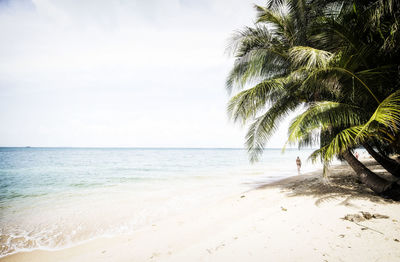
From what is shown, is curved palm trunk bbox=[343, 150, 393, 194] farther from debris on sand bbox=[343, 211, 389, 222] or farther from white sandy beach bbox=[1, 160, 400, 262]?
debris on sand bbox=[343, 211, 389, 222]

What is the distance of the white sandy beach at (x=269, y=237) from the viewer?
243 centimetres

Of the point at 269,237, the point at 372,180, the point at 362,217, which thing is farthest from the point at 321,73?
the point at 372,180

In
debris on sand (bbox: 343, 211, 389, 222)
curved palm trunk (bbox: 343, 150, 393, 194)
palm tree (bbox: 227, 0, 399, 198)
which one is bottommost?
debris on sand (bbox: 343, 211, 389, 222)

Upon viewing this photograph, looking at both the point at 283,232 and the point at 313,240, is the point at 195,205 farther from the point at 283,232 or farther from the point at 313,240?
the point at 313,240

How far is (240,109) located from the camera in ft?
18.4

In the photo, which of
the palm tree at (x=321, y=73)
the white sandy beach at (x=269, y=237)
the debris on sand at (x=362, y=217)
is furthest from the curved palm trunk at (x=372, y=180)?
the debris on sand at (x=362, y=217)

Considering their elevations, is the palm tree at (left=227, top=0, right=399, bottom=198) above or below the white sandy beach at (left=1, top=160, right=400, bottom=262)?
above

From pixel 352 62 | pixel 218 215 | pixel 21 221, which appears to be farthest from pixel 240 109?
pixel 21 221

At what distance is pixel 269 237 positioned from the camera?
296cm

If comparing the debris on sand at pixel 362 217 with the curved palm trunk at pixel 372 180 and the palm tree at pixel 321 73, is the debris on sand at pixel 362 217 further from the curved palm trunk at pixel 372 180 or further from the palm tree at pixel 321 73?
the curved palm trunk at pixel 372 180

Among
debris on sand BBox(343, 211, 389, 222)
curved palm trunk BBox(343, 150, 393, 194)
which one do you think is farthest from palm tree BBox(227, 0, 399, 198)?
debris on sand BBox(343, 211, 389, 222)

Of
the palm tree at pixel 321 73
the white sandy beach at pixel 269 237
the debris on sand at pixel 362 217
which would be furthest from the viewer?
the palm tree at pixel 321 73

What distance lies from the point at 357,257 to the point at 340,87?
344 cm

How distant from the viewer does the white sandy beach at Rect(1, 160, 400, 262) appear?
2.43 metres
